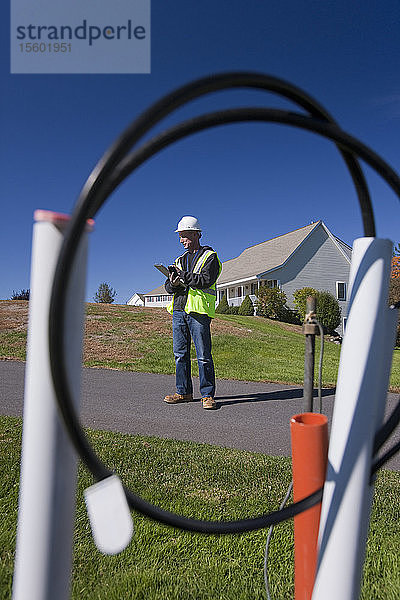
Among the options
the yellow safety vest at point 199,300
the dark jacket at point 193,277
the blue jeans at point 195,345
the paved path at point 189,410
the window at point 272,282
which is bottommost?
the paved path at point 189,410

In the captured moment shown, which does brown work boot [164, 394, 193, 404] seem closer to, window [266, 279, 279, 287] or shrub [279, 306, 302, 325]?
shrub [279, 306, 302, 325]

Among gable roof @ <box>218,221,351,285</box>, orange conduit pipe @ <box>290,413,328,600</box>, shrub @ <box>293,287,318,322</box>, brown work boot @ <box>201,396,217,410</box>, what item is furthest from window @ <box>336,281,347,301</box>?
orange conduit pipe @ <box>290,413,328,600</box>

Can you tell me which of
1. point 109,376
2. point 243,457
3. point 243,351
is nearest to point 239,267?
point 243,351

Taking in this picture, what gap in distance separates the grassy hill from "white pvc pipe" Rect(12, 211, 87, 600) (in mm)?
6844

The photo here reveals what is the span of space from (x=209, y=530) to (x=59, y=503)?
29 centimetres

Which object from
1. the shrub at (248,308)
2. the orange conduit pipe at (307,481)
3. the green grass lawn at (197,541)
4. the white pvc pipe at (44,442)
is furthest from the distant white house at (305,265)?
the white pvc pipe at (44,442)

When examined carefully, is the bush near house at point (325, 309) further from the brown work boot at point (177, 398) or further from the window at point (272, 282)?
the brown work boot at point (177, 398)

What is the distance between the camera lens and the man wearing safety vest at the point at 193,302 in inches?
201

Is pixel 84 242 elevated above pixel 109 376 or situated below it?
above

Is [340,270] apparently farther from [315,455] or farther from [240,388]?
[315,455]

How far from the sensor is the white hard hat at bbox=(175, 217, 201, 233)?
16.9ft

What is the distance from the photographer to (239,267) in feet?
98.9

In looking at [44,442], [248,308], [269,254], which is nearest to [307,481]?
[44,442]

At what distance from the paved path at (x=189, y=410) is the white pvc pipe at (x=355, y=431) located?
2.61m
